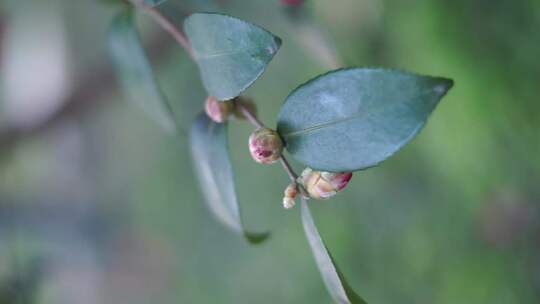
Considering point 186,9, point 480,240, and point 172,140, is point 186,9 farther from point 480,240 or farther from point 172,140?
point 172,140

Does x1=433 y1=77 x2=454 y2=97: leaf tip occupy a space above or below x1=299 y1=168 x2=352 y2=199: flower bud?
above

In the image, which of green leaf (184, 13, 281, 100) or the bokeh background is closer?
green leaf (184, 13, 281, 100)

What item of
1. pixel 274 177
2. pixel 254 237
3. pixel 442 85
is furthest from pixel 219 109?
pixel 274 177

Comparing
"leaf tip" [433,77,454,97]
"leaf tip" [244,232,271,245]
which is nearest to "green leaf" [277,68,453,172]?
"leaf tip" [433,77,454,97]

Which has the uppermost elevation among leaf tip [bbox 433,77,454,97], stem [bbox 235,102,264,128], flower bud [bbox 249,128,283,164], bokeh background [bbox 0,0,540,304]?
leaf tip [bbox 433,77,454,97]

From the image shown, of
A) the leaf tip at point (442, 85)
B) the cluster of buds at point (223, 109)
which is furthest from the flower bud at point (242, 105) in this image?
the leaf tip at point (442, 85)

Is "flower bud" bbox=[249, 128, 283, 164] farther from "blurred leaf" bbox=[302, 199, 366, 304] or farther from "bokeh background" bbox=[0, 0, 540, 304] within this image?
"bokeh background" bbox=[0, 0, 540, 304]

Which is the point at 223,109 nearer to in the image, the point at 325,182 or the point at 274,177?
the point at 325,182

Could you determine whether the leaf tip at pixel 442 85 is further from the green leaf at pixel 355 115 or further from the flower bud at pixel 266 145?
the flower bud at pixel 266 145
